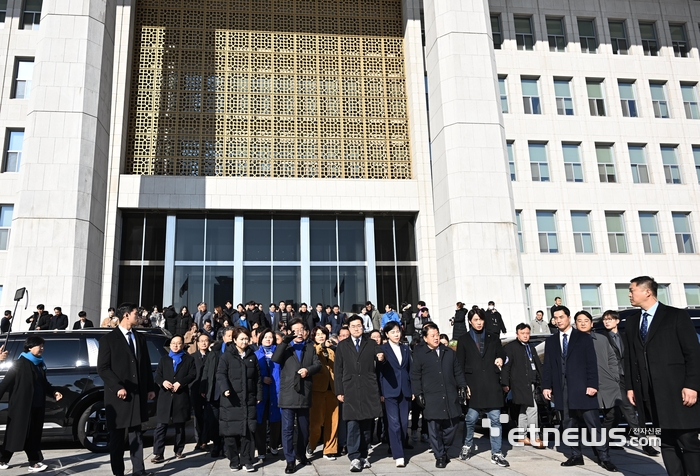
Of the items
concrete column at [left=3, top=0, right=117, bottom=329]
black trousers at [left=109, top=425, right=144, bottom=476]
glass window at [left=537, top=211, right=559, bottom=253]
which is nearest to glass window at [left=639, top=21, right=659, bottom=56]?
glass window at [left=537, top=211, right=559, bottom=253]

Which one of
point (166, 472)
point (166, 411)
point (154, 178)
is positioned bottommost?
point (166, 472)

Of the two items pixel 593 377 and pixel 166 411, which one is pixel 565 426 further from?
pixel 166 411

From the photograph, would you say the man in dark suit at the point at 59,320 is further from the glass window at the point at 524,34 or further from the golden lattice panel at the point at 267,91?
the glass window at the point at 524,34

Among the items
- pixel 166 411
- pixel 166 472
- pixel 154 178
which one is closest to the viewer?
pixel 166 472

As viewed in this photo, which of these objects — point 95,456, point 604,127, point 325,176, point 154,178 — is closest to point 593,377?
point 95,456

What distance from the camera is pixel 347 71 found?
84.3ft

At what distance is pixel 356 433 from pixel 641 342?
398 centimetres

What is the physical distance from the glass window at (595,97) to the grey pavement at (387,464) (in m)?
21.9

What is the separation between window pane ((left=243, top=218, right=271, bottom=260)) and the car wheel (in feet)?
47.7

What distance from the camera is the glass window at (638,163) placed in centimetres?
2672

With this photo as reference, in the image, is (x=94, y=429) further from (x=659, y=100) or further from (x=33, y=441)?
(x=659, y=100)

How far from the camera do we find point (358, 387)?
793 centimetres

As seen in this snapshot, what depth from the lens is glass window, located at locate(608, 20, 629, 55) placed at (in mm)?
27938

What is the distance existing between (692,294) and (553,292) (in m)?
6.85
